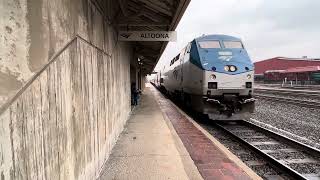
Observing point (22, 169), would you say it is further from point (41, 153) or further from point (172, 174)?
point (172, 174)

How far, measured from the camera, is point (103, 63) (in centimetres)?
622

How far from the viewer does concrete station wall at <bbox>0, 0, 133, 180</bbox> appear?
214 centimetres

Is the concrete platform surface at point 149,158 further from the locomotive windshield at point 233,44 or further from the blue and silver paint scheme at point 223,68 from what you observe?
the locomotive windshield at point 233,44

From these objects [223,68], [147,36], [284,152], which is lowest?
[284,152]

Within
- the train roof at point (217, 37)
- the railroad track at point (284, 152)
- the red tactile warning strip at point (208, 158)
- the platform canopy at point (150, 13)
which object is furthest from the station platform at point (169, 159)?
the train roof at point (217, 37)

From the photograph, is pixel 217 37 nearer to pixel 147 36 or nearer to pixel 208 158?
pixel 147 36

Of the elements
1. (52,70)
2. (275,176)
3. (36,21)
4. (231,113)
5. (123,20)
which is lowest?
(275,176)

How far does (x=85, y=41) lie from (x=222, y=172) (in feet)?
10.8

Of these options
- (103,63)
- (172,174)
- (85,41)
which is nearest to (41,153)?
(85,41)

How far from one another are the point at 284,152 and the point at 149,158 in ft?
12.0

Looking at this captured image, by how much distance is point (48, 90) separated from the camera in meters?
2.89

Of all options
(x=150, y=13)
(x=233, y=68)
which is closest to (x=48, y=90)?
(x=150, y=13)

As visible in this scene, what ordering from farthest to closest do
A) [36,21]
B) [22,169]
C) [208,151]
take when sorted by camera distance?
[208,151] → [36,21] → [22,169]

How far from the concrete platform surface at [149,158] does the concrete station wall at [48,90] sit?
28.2 inches
